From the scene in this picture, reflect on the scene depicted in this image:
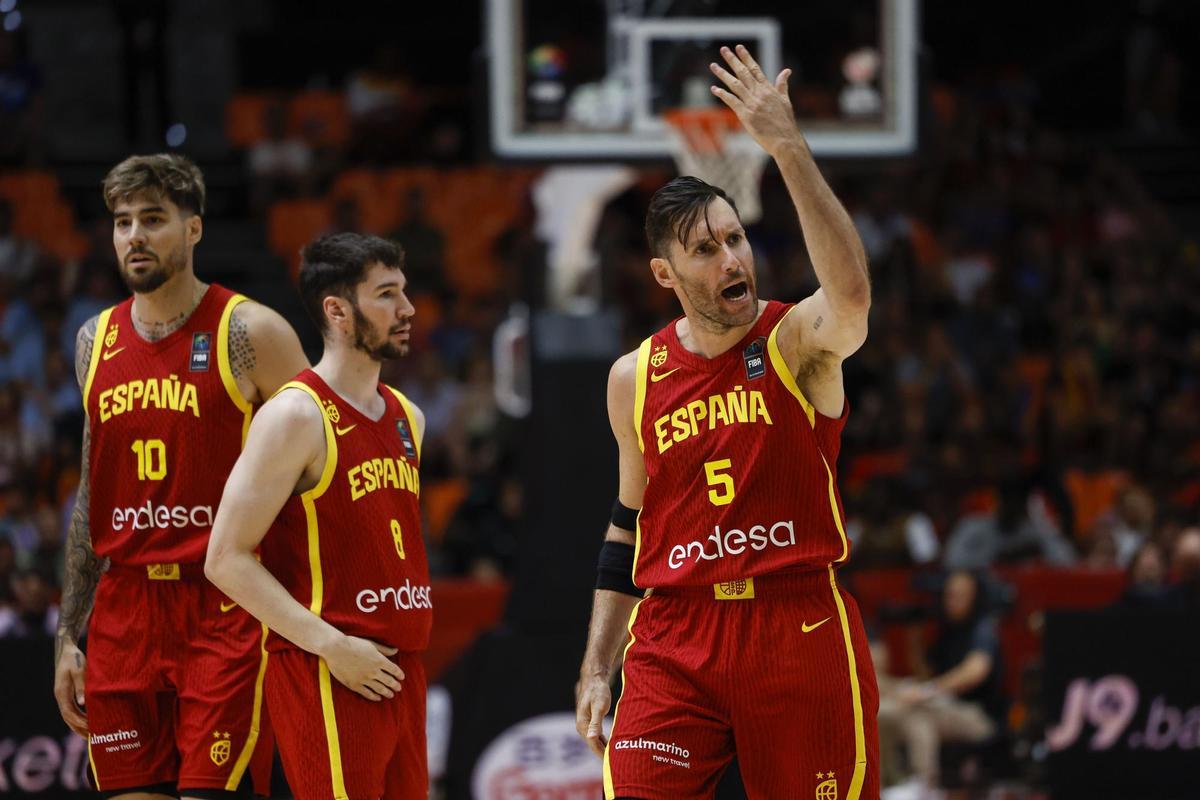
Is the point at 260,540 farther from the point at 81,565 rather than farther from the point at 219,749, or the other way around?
the point at 81,565

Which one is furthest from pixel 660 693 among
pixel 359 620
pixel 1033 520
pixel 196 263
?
pixel 196 263

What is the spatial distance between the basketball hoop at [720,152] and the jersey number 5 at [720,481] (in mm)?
5542

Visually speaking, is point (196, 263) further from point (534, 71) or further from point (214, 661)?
point (214, 661)

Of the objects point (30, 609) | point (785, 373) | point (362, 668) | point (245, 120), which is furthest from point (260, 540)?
point (245, 120)

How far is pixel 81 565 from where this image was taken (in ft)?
18.5

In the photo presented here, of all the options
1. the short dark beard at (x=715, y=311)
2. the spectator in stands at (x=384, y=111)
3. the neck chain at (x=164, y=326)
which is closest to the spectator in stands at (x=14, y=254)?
the spectator in stands at (x=384, y=111)

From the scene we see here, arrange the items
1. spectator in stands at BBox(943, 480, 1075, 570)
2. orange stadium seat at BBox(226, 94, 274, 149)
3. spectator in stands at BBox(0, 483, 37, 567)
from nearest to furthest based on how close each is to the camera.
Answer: spectator in stands at BBox(0, 483, 37, 567) → spectator in stands at BBox(943, 480, 1075, 570) → orange stadium seat at BBox(226, 94, 274, 149)

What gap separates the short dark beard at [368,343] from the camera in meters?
5.20

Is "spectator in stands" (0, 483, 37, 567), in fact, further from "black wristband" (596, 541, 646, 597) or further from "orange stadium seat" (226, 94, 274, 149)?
"black wristband" (596, 541, 646, 597)

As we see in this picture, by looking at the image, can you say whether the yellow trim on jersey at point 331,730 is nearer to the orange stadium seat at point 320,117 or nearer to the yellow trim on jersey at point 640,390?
the yellow trim on jersey at point 640,390

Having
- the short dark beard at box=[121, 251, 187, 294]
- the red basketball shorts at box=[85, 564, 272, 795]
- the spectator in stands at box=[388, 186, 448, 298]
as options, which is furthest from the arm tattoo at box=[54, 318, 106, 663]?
the spectator in stands at box=[388, 186, 448, 298]

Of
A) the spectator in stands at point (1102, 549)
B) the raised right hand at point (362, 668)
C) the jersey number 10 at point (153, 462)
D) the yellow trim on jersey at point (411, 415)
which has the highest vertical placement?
the yellow trim on jersey at point (411, 415)

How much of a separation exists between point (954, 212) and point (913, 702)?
8.41 meters

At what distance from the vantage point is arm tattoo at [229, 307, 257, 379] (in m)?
5.49
